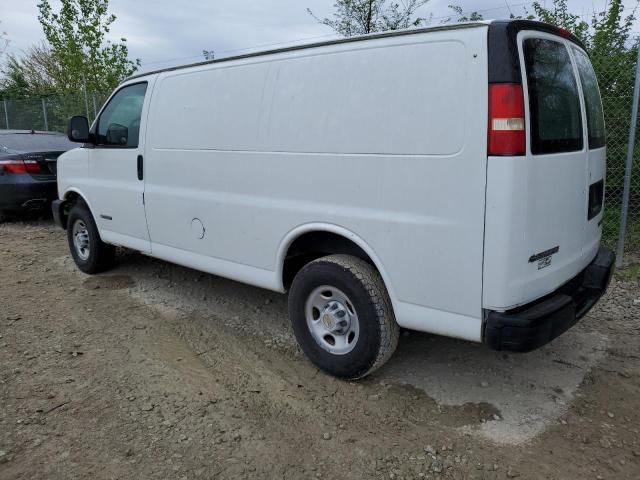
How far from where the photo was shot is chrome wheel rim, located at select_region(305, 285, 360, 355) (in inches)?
130

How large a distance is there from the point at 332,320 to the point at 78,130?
3.30 meters

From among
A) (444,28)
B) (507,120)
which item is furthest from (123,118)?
(507,120)

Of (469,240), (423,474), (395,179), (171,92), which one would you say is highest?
(171,92)

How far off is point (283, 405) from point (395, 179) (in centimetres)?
153

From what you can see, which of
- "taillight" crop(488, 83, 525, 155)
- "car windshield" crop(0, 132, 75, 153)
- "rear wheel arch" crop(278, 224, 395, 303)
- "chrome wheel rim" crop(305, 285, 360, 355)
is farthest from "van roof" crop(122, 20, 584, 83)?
"car windshield" crop(0, 132, 75, 153)

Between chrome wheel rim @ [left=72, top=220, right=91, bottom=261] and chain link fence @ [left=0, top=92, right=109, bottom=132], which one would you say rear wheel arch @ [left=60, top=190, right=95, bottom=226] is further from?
chain link fence @ [left=0, top=92, right=109, bottom=132]

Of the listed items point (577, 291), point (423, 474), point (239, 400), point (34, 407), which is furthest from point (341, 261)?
point (34, 407)

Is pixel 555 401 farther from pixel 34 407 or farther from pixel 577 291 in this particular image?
pixel 34 407

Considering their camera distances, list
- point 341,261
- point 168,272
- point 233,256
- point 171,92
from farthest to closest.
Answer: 1. point 168,272
2. point 171,92
3. point 233,256
4. point 341,261

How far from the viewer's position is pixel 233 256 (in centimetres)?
392

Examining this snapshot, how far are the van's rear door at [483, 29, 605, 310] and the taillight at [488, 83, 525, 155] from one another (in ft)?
0.13

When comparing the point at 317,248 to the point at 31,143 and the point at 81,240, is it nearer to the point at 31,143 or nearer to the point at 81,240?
the point at 81,240

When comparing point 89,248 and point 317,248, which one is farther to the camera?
point 89,248

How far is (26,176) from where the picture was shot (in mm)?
7660
